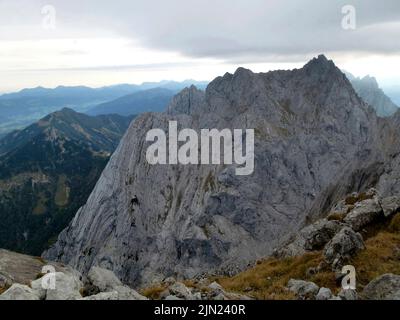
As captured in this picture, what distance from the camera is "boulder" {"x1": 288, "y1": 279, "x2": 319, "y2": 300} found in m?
24.3

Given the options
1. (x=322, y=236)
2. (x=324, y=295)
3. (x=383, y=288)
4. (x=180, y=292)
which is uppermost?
(x=383, y=288)

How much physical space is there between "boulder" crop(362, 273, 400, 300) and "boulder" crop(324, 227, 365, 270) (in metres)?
5.02

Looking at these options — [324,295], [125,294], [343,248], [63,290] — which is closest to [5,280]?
[63,290]

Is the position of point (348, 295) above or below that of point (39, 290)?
below

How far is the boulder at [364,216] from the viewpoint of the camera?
35125 millimetres

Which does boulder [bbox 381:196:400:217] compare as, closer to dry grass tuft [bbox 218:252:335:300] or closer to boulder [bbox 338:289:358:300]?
dry grass tuft [bbox 218:252:335:300]

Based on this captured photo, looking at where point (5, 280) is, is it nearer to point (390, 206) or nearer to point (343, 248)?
point (343, 248)

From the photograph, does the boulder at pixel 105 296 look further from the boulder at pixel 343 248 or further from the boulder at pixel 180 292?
the boulder at pixel 343 248

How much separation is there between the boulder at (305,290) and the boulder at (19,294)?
13982 mm

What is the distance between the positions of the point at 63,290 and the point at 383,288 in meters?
16.2

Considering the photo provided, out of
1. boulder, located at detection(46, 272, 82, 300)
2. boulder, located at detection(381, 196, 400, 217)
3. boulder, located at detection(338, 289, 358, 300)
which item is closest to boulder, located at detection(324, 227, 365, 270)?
boulder, located at detection(338, 289, 358, 300)

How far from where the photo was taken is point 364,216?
35.5 meters

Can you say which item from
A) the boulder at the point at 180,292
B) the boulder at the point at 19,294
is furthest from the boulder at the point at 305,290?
the boulder at the point at 19,294
